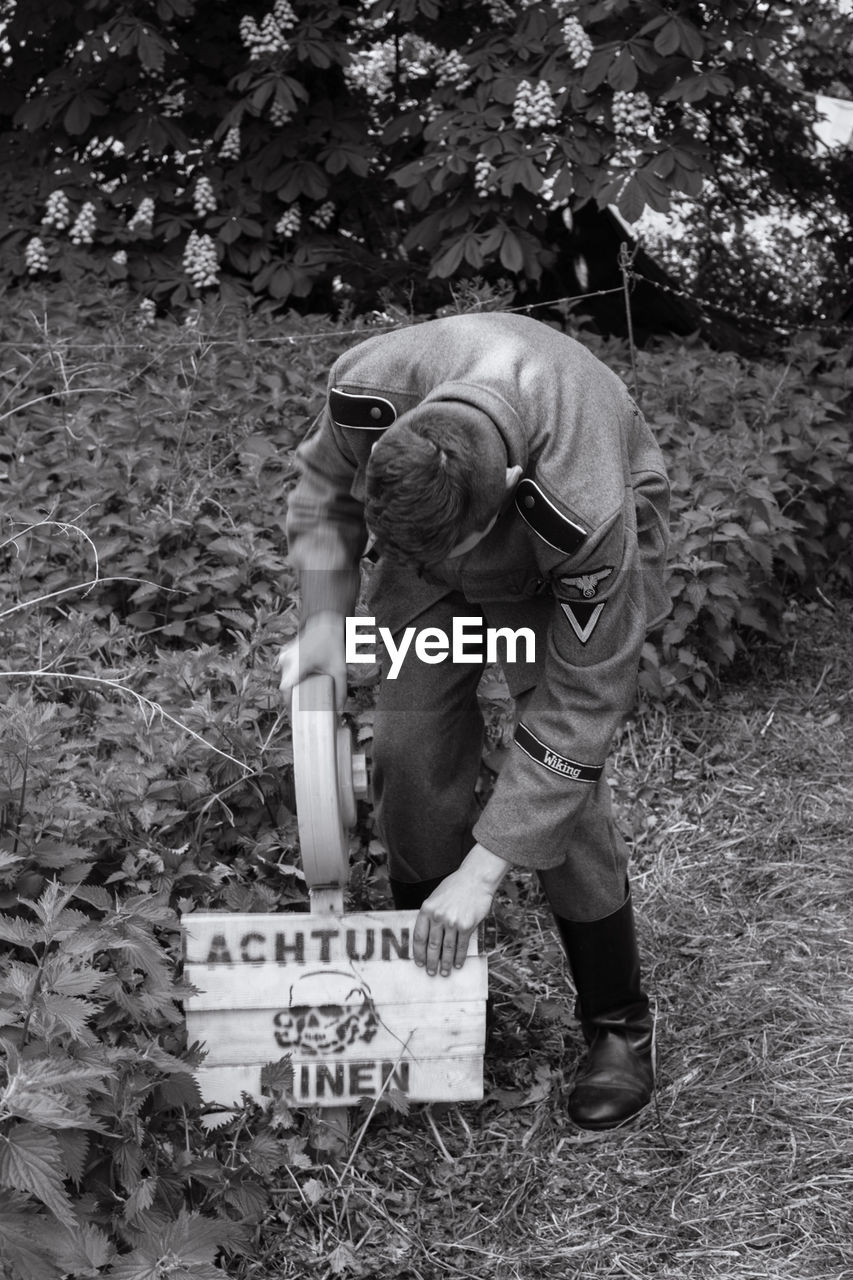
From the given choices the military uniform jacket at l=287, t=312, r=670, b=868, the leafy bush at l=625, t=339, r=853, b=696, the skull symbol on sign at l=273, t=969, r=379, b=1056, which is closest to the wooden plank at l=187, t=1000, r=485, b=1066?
the skull symbol on sign at l=273, t=969, r=379, b=1056

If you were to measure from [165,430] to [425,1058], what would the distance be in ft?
6.94

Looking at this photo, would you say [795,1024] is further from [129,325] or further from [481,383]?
[129,325]

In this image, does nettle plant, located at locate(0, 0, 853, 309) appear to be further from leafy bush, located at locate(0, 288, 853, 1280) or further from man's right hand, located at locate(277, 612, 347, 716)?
man's right hand, located at locate(277, 612, 347, 716)

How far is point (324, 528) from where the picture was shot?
7.16ft

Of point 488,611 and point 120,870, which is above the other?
point 488,611

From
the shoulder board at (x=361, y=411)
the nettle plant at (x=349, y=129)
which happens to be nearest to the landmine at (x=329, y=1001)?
the shoulder board at (x=361, y=411)

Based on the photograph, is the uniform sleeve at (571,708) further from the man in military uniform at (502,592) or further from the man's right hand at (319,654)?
the man's right hand at (319,654)

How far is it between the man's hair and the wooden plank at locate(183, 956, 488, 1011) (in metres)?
0.81

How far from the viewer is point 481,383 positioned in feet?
5.56

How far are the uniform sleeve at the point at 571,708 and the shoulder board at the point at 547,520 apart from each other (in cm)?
3

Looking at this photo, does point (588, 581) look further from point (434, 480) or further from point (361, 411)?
point (361, 411)

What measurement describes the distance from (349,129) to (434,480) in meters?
3.77

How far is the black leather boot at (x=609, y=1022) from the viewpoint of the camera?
2277mm

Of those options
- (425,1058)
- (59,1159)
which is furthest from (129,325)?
(59,1159)
